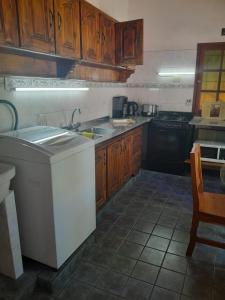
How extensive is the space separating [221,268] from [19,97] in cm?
222

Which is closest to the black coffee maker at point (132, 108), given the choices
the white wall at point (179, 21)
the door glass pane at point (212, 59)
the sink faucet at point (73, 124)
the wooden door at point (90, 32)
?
the white wall at point (179, 21)

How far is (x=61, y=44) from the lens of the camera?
205 centimetres

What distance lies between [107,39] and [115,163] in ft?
5.08

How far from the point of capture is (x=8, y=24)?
155cm

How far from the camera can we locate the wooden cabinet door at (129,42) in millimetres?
3117

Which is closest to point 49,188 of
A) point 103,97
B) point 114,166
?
point 114,166

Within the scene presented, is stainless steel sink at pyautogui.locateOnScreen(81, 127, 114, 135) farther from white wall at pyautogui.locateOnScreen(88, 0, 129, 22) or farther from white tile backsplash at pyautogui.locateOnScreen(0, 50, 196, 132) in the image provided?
white wall at pyautogui.locateOnScreen(88, 0, 129, 22)

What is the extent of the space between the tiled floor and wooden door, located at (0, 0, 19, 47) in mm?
1714

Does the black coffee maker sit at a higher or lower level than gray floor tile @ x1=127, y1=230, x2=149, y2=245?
higher

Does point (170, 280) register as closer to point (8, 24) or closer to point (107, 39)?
point (8, 24)

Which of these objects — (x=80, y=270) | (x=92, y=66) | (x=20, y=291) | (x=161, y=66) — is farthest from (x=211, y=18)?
(x=20, y=291)

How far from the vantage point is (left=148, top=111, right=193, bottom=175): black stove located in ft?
12.2

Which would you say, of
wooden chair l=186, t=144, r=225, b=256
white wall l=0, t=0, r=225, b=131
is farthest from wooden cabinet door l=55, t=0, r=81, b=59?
wooden chair l=186, t=144, r=225, b=256

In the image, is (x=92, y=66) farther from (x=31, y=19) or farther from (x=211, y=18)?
(x=211, y=18)
